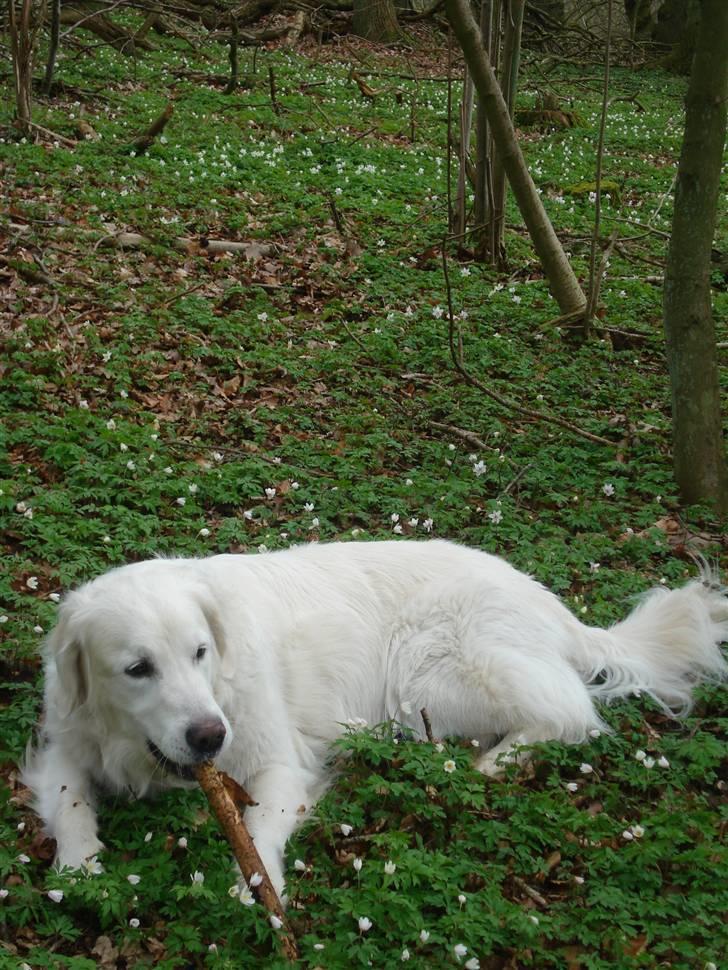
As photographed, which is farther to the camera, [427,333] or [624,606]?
[427,333]

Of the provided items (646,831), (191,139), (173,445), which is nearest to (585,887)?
(646,831)

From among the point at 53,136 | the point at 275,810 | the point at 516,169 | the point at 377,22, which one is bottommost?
the point at 275,810

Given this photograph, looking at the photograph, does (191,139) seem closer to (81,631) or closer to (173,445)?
(173,445)

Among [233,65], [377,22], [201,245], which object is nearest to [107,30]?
[233,65]

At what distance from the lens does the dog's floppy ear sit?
3.51 metres

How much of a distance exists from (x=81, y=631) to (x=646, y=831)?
221 centimetres

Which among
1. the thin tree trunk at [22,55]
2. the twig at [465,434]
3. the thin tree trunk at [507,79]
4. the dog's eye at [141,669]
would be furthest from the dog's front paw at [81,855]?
the thin tree trunk at [22,55]

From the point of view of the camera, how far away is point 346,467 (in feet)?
20.8

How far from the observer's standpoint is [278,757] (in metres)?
3.82

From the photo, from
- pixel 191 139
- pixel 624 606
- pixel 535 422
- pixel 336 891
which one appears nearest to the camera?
pixel 336 891

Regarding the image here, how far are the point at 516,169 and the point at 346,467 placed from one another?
13.1 feet

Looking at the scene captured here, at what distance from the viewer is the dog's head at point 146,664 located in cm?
324

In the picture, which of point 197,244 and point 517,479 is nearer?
point 517,479

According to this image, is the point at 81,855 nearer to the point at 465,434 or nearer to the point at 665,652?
the point at 665,652
